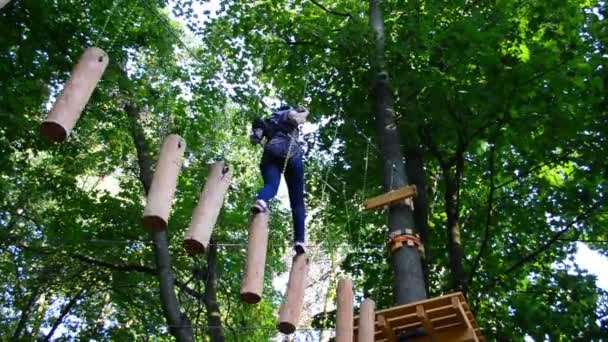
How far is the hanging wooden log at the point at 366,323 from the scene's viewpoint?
15.8ft

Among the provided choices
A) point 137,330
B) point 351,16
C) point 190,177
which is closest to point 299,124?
point 351,16

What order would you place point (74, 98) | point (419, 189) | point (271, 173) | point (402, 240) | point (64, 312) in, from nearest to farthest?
point (74, 98) < point (271, 173) < point (402, 240) < point (419, 189) < point (64, 312)

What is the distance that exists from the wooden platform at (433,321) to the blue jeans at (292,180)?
3.47 feet

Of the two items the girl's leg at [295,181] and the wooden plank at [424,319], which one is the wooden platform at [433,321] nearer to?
the wooden plank at [424,319]

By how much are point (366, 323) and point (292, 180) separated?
1565 millimetres

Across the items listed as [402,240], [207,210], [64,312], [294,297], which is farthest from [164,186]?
[64,312]

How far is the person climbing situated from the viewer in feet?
19.0

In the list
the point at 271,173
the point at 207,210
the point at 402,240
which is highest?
the point at 402,240

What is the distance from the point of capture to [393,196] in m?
7.29

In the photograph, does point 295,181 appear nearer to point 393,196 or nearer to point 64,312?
point 393,196

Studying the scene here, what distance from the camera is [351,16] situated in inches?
366

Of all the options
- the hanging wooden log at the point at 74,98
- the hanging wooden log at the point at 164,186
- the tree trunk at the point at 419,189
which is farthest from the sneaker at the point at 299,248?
the tree trunk at the point at 419,189

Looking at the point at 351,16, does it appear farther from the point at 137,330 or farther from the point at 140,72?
the point at 137,330

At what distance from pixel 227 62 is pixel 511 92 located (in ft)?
14.2
